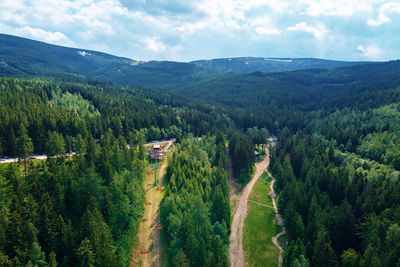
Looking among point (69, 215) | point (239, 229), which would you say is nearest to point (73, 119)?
point (69, 215)

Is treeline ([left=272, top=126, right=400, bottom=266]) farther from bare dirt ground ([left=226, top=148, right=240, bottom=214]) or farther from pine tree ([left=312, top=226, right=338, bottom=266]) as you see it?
bare dirt ground ([left=226, top=148, right=240, bottom=214])

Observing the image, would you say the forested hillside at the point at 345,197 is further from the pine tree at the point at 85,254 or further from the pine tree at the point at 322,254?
the pine tree at the point at 85,254

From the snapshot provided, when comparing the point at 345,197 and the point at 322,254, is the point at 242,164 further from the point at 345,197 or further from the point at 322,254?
the point at 322,254

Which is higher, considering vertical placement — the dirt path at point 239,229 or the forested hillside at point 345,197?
the forested hillside at point 345,197

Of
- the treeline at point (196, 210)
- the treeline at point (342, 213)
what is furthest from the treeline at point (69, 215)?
the treeline at point (342, 213)

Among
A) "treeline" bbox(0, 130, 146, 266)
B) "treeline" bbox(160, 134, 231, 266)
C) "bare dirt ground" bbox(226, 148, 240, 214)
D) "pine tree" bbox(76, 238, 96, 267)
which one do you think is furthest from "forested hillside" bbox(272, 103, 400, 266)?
"pine tree" bbox(76, 238, 96, 267)

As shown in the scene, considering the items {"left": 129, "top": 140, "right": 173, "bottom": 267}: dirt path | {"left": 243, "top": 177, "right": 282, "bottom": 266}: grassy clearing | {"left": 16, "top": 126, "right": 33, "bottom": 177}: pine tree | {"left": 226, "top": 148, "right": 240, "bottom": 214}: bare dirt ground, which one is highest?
{"left": 16, "top": 126, "right": 33, "bottom": 177}: pine tree

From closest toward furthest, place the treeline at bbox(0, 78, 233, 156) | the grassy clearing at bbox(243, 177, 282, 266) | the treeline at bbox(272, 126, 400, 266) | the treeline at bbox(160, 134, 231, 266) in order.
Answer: the treeline at bbox(160, 134, 231, 266) → the treeline at bbox(272, 126, 400, 266) → the grassy clearing at bbox(243, 177, 282, 266) → the treeline at bbox(0, 78, 233, 156)
